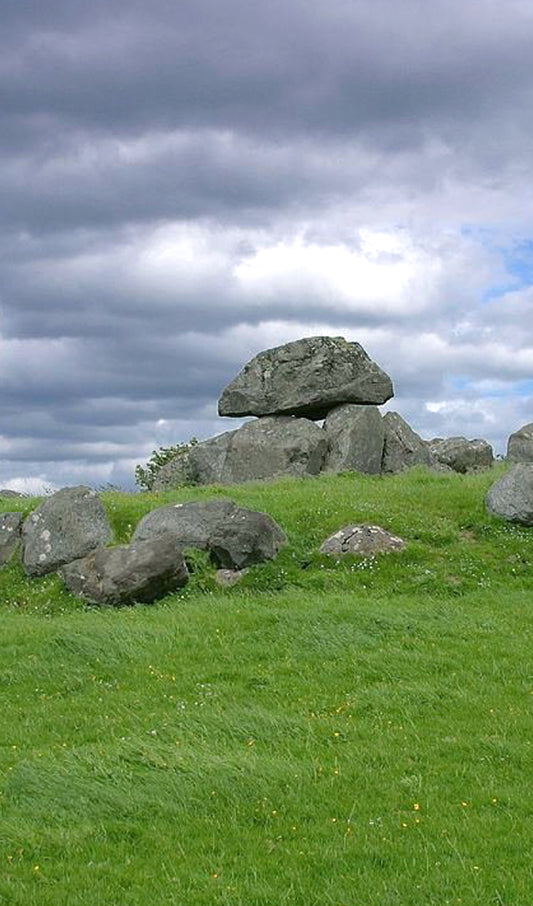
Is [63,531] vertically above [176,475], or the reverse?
[176,475]

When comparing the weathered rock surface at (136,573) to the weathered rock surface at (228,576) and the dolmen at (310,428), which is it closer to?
the weathered rock surface at (228,576)

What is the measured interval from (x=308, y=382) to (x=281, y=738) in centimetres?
3076

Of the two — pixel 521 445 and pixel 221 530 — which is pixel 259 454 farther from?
pixel 221 530

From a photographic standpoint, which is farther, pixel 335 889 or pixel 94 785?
pixel 94 785

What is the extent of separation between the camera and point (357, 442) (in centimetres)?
4322

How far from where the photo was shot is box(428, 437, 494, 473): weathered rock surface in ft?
158

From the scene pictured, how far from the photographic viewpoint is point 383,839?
12.1 meters

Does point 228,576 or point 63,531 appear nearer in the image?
point 228,576

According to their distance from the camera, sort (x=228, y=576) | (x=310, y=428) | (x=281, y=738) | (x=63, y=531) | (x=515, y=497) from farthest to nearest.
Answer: (x=310, y=428) < (x=515, y=497) < (x=63, y=531) < (x=228, y=576) < (x=281, y=738)

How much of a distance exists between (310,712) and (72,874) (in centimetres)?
630

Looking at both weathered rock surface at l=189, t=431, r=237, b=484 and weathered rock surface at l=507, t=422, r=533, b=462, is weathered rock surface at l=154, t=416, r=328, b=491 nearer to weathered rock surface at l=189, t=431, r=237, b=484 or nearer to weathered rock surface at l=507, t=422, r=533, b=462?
weathered rock surface at l=189, t=431, r=237, b=484

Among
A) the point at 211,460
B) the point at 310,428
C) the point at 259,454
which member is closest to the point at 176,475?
the point at 211,460

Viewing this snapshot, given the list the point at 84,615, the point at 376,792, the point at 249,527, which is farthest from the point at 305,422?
the point at 376,792

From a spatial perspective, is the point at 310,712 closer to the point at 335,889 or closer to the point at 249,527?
the point at 335,889
